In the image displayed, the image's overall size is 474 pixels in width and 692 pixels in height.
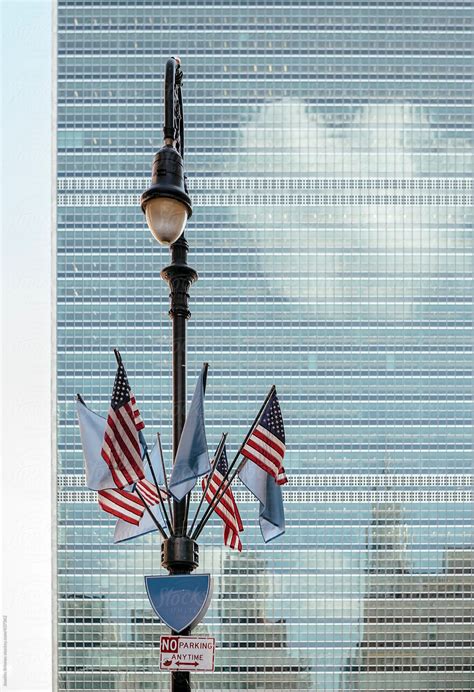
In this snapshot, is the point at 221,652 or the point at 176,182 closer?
the point at 176,182

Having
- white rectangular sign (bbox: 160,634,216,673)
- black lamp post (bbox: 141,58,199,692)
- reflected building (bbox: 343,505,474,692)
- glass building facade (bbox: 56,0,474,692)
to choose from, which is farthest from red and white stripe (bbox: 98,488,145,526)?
reflected building (bbox: 343,505,474,692)

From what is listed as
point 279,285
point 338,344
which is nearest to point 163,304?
point 279,285

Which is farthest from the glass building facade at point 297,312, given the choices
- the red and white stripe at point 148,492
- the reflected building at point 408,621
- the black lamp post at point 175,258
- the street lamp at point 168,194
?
the street lamp at point 168,194

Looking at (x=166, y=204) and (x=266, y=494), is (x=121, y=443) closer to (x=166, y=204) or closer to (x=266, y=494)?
(x=266, y=494)

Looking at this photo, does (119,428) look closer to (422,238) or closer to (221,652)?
(221,652)

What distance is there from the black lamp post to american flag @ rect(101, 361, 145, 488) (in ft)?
2.70

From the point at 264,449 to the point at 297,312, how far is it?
352 feet

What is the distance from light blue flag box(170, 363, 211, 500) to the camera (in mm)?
9602

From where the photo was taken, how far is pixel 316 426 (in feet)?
378

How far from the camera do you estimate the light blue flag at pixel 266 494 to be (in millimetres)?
12031

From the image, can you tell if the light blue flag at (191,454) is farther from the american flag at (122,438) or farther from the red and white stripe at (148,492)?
the red and white stripe at (148,492)

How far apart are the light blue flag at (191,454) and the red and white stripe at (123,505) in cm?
249

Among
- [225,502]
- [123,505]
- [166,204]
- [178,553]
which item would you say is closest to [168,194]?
[166,204]

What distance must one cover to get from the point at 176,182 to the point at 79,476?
107271mm
